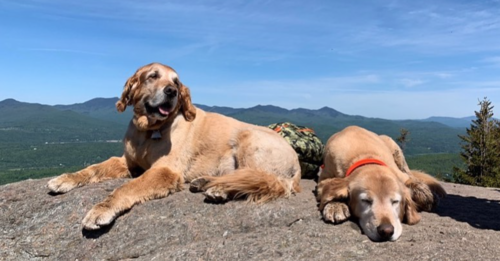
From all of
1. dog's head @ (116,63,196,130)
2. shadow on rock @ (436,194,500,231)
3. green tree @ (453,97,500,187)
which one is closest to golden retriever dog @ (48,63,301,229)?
dog's head @ (116,63,196,130)

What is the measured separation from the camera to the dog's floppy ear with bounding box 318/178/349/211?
19.5 ft

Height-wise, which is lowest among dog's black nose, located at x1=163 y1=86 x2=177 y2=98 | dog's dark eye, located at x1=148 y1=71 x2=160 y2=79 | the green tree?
the green tree

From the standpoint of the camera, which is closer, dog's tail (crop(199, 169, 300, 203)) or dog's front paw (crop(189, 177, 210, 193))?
dog's tail (crop(199, 169, 300, 203))

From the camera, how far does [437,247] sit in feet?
15.0

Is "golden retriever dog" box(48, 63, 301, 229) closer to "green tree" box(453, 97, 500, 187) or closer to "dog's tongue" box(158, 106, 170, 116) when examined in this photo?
"dog's tongue" box(158, 106, 170, 116)

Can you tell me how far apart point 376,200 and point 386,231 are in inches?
21.9

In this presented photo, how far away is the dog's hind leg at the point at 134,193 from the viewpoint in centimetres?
578

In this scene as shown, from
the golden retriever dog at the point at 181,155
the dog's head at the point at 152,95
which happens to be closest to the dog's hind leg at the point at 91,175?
the golden retriever dog at the point at 181,155

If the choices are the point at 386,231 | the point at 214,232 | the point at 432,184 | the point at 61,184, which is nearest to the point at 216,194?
the point at 214,232

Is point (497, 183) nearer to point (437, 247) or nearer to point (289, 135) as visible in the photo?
point (289, 135)

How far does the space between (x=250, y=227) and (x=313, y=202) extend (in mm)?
1361

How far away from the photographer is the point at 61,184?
22.6ft

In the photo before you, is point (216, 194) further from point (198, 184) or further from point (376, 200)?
point (376, 200)

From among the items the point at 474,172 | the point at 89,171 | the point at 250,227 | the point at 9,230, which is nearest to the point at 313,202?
the point at 250,227
